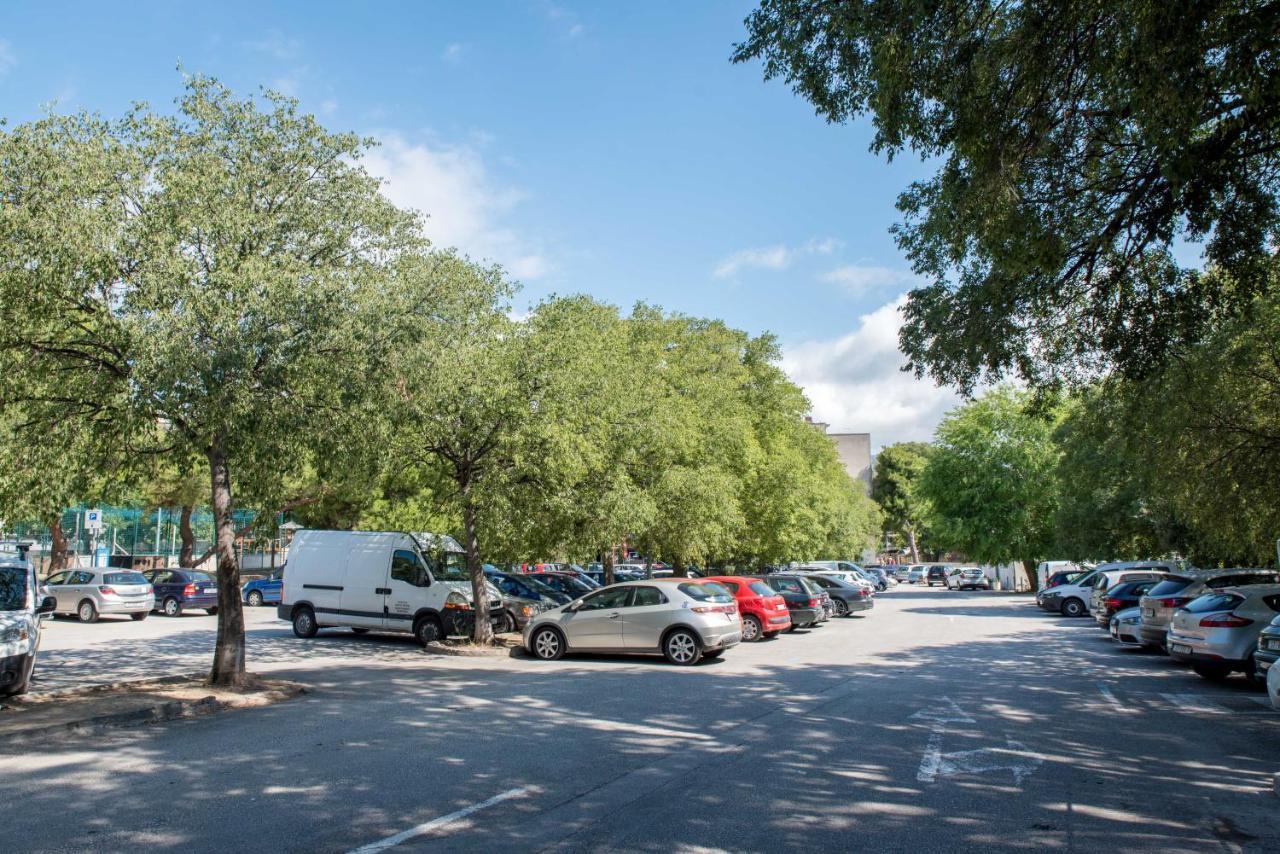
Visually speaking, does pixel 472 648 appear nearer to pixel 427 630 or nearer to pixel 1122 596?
pixel 427 630

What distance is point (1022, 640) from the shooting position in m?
20.7

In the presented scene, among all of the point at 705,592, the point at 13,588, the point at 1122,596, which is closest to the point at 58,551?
the point at 13,588

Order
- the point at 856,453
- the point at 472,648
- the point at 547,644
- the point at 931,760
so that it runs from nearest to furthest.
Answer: the point at 931,760, the point at 547,644, the point at 472,648, the point at 856,453

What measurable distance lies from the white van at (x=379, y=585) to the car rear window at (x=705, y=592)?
17.1ft

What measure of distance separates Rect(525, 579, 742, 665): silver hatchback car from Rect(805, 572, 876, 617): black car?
45.0 ft

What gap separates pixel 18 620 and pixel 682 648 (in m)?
9.75

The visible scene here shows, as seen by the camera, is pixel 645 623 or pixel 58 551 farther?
pixel 58 551

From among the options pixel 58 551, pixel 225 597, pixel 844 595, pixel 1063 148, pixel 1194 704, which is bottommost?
pixel 1194 704

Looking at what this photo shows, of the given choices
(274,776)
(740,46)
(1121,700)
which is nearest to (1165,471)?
(1121,700)

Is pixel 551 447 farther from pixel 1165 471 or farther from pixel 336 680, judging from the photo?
pixel 1165 471

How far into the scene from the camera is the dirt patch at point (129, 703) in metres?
9.59

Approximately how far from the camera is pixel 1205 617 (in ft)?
43.5

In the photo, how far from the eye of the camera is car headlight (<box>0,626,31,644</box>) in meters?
10.2

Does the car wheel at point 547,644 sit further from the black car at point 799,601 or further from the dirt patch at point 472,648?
the black car at point 799,601
